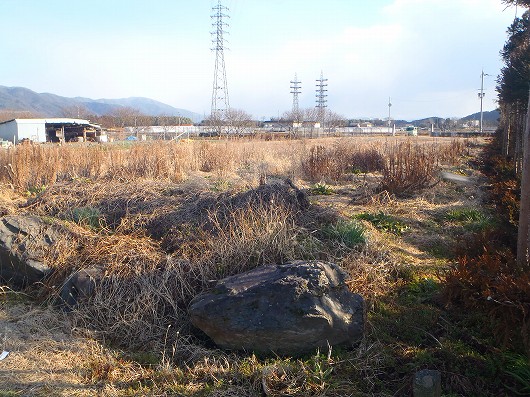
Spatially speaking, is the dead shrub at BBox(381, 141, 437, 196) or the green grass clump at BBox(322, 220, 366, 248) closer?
the green grass clump at BBox(322, 220, 366, 248)

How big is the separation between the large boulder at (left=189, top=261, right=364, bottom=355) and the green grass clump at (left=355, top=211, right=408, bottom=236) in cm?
303

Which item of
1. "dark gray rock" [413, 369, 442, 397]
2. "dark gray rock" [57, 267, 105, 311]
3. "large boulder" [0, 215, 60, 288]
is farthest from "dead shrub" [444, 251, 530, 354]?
"large boulder" [0, 215, 60, 288]

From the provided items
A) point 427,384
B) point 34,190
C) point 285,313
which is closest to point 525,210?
point 427,384

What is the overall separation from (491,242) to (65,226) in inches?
205

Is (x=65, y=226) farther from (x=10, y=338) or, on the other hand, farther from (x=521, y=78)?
(x=521, y=78)

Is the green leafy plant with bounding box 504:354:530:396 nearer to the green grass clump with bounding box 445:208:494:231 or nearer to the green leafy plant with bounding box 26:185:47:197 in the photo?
the green grass clump with bounding box 445:208:494:231

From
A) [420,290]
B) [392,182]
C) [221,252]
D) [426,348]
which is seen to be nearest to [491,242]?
Result: [420,290]

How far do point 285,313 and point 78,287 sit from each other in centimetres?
236

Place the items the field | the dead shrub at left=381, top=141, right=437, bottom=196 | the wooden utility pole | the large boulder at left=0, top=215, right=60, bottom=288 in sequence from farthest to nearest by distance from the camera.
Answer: the dead shrub at left=381, top=141, right=437, bottom=196 → the large boulder at left=0, top=215, right=60, bottom=288 → the wooden utility pole → the field

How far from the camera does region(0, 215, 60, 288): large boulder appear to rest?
18.9 ft

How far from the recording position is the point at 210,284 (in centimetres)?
507

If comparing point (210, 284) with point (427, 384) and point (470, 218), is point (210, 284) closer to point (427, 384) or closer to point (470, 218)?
point (427, 384)

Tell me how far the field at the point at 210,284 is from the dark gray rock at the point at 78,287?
0.11 meters

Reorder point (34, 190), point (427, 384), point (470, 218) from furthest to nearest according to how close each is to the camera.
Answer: point (34, 190), point (470, 218), point (427, 384)
